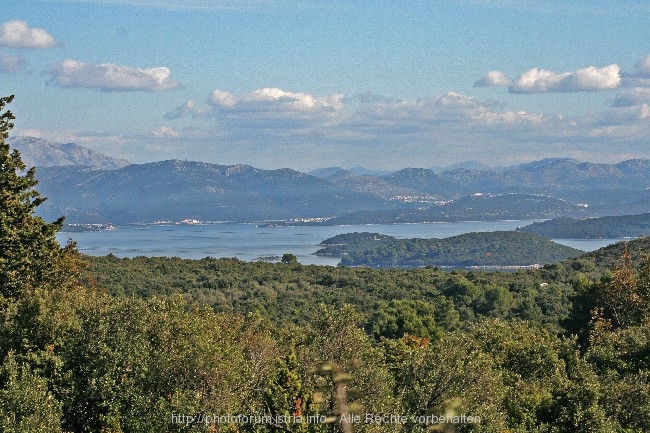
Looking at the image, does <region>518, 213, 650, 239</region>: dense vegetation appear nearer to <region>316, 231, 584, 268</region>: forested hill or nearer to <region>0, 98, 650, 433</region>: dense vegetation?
<region>316, 231, 584, 268</region>: forested hill

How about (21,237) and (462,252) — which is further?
(462,252)

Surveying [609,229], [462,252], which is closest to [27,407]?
[462,252]

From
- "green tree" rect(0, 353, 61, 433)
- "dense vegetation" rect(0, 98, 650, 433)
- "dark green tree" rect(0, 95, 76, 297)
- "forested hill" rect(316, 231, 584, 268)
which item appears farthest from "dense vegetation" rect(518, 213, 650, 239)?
"green tree" rect(0, 353, 61, 433)

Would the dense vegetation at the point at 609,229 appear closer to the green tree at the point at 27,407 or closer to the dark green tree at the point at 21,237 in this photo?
the dark green tree at the point at 21,237

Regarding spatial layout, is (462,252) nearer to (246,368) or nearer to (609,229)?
(609,229)

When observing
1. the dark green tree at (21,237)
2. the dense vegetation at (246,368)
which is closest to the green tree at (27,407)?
the dense vegetation at (246,368)

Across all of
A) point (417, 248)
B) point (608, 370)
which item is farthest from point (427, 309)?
point (417, 248)

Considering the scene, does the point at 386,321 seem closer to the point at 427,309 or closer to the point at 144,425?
the point at 427,309
